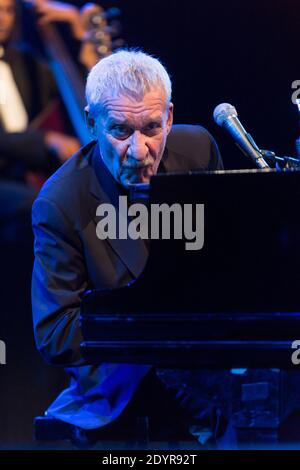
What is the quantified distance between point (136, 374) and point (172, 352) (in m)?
0.33

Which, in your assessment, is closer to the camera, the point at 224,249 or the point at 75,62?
the point at 224,249

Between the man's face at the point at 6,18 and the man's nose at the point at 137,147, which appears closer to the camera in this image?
the man's nose at the point at 137,147

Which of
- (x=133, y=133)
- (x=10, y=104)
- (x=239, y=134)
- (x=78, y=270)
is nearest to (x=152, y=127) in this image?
(x=133, y=133)

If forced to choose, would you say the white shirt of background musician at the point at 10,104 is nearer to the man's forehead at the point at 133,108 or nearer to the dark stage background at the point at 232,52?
Result: the dark stage background at the point at 232,52

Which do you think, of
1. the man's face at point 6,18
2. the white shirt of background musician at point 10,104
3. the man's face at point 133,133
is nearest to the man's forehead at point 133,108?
the man's face at point 133,133

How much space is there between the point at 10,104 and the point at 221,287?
2.69 meters

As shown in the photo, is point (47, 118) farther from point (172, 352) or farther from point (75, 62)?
point (172, 352)

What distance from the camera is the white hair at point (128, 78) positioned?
2660mm

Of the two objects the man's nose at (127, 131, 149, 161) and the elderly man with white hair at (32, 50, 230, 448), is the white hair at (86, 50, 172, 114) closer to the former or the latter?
the elderly man with white hair at (32, 50, 230, 448)

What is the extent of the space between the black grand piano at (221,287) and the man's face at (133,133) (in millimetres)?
345

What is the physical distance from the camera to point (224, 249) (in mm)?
2359

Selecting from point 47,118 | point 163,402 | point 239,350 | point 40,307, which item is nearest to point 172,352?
point 239,350

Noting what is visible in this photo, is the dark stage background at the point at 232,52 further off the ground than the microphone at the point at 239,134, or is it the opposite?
the dark stage background at the point at 232,52
